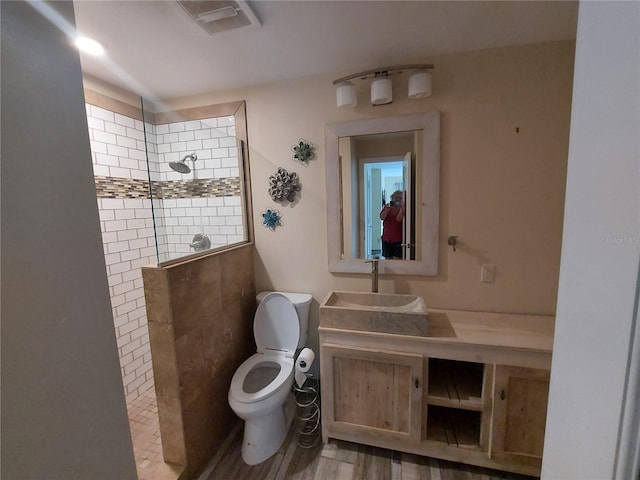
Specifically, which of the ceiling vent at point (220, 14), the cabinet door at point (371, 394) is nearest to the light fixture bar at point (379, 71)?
the ceiling vent at point (220, 14)

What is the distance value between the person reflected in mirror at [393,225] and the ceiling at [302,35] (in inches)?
33.9

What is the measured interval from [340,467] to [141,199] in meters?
2.28

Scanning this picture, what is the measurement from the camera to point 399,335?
1.44m

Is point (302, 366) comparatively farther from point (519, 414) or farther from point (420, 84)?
point (420, 84)

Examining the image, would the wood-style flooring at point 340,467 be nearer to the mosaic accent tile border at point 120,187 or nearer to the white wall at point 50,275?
the white wall at point 50,275

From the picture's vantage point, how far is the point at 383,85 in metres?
1.57

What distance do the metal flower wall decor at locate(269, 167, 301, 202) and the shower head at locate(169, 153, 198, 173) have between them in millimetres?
541

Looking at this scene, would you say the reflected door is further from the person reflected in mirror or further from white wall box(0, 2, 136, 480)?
white wall box(0, 2, 136, 480)

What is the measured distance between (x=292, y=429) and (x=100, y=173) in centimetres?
215

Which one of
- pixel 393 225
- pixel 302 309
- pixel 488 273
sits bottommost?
pixel 302 309

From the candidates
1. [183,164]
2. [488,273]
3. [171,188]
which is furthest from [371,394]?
[183,164]

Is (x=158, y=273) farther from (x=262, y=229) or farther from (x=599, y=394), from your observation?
(x=599, y=394)

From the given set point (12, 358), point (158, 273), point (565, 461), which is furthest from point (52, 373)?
point (565, 461)

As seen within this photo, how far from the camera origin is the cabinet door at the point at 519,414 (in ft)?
4.27
